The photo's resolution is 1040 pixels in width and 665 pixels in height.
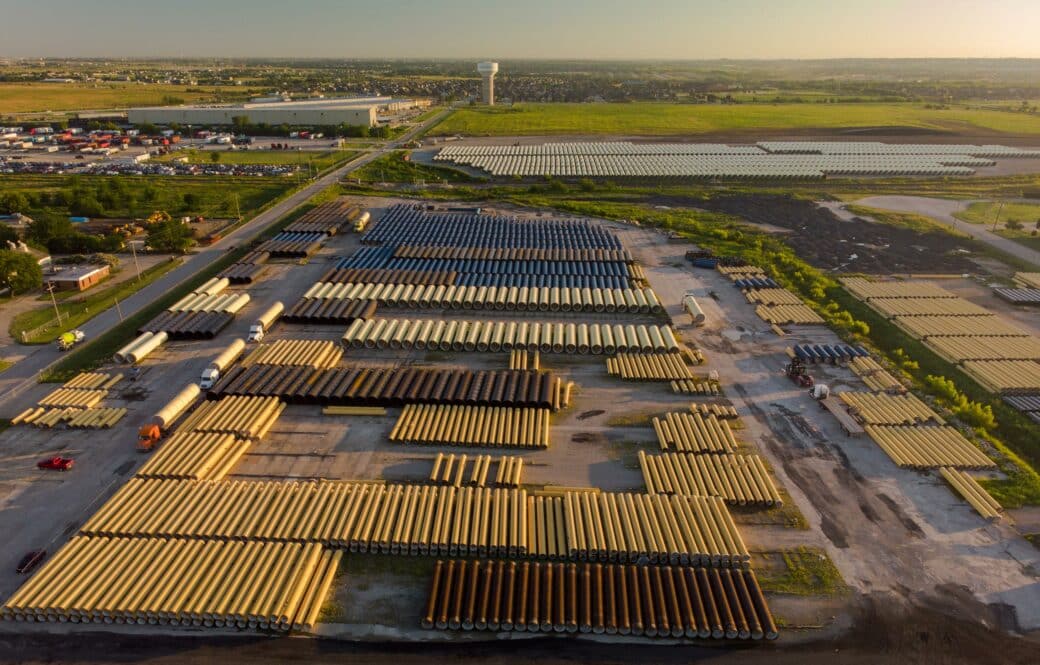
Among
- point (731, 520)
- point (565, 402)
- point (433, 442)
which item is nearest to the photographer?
point (731, 520)

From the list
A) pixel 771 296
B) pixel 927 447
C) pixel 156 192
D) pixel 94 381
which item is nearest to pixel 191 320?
pixel 94 381

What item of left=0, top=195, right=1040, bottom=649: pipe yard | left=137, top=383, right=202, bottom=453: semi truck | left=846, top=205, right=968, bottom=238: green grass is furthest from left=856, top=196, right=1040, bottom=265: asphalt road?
left=137, top=383, right=202, bottom=453: semi truck

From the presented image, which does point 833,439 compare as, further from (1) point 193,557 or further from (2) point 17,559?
(2) point 17,559

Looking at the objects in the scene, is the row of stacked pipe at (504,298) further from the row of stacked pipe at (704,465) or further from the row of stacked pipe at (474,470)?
the row of stacked pipe at (474,470)

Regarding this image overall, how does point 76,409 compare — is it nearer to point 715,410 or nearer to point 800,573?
point 715,410

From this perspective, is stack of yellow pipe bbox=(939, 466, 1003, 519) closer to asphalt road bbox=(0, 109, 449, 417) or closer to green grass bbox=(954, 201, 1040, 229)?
asphalt road bbox=(0, 109, 449, 417)

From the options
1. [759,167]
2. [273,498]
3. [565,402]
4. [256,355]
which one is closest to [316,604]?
[273,498]
